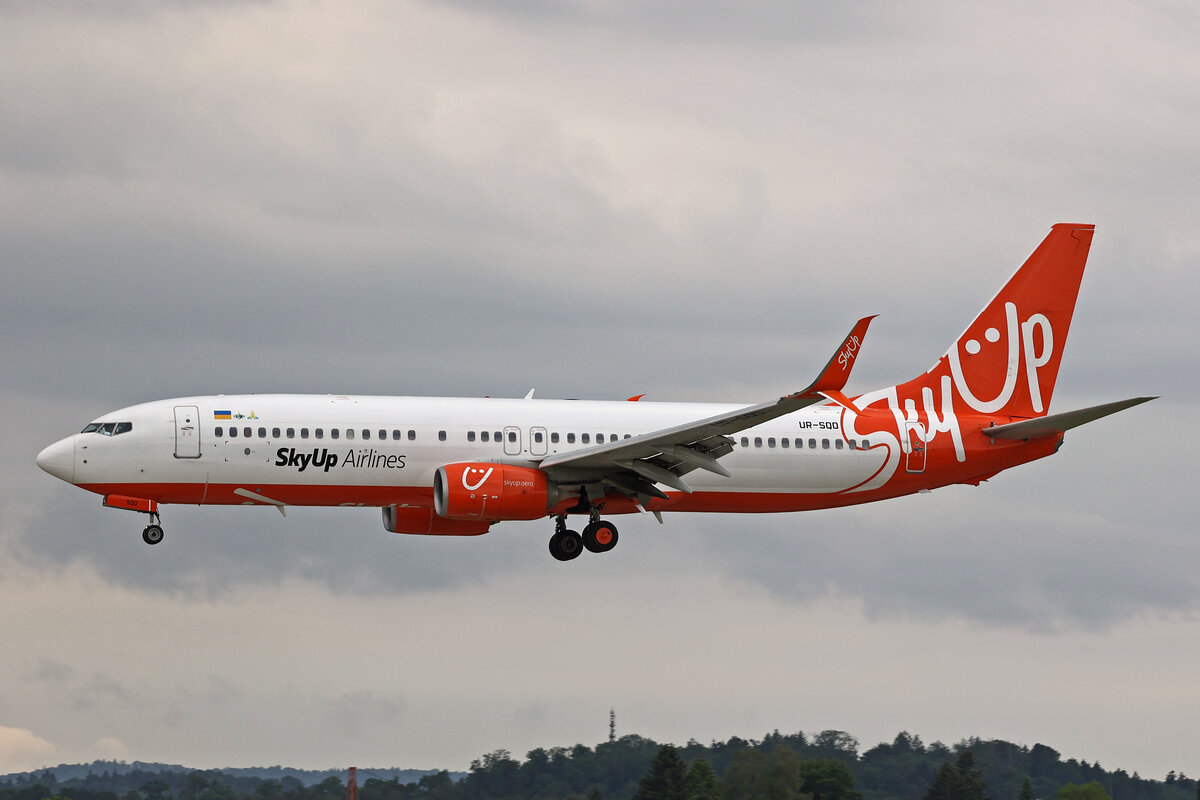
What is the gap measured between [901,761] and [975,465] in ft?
204

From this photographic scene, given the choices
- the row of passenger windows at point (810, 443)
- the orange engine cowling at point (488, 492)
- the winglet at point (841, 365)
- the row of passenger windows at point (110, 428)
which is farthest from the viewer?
the row of passenger windows at point (810, 443)

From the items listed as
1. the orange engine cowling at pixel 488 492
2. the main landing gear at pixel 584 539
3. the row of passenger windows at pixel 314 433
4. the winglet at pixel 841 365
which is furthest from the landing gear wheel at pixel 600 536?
the winglet at pixel 841 365

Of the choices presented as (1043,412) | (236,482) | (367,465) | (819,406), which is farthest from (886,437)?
(236,482)

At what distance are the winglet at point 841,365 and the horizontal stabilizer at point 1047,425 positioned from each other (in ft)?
40.4

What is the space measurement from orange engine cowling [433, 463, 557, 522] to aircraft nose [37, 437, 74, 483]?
11.7 meters

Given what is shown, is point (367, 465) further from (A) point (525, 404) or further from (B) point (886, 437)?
(B) point (886, 437)

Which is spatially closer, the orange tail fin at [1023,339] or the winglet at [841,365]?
the winglet at [841,365]

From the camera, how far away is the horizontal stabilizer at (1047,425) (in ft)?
193

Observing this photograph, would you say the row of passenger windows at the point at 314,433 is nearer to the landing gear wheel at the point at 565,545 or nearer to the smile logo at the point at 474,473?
the smile logo at the point at 474,473

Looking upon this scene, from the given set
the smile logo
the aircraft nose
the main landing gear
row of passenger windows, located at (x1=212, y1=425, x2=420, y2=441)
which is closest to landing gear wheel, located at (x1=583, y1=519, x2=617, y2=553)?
the main landing gear

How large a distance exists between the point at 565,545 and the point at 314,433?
959 cm

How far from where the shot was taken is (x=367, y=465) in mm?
57031

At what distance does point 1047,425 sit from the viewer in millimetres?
62125

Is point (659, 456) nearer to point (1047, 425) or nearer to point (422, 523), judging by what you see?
point (422, 523)
